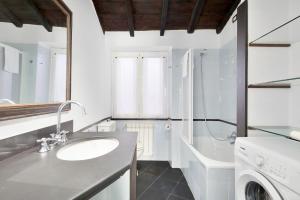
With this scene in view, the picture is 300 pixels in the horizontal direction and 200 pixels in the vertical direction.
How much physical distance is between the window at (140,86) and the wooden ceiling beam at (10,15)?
2217 mm

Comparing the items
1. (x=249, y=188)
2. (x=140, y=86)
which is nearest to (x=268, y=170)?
(x=249, y=188)

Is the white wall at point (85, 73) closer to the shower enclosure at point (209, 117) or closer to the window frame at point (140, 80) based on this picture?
the window frame at point (140, 80)

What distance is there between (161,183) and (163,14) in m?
2.61

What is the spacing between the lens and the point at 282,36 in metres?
1.57

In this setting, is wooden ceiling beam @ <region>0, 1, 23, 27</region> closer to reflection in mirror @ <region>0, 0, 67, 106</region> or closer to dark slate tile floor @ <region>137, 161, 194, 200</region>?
reflection in mirror @ <region>0, 0, 67, 106</region>

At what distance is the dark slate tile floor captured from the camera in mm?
2061

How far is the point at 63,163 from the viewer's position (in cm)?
81

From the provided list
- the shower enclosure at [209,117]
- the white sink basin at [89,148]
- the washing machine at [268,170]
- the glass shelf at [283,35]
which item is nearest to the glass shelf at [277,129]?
the washing machine at [268,170]

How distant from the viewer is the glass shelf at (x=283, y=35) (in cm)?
148

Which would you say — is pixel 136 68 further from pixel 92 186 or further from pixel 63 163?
pixel 92 186

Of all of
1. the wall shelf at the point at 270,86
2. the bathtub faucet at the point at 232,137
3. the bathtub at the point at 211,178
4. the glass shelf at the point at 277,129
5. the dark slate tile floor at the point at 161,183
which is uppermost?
the wall shelf at the point at 270,86

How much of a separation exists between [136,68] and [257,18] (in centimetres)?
211

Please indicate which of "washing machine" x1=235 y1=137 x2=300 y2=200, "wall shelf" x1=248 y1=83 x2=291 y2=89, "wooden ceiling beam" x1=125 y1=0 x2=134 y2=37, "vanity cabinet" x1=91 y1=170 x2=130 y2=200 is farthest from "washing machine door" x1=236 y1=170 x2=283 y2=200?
"wooden ceiling beam" x1=125 y1=0 x2=134 y2=37

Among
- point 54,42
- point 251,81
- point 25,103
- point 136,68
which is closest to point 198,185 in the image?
point 251,81
